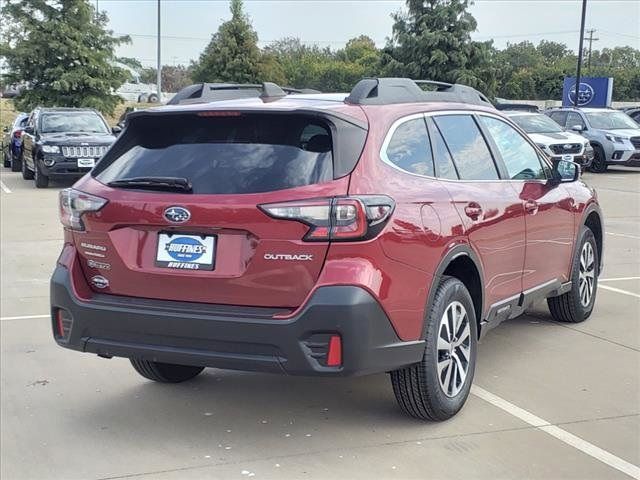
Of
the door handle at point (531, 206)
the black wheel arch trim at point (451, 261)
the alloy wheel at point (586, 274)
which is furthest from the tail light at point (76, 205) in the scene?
the alloy wheel at point (586, 274)

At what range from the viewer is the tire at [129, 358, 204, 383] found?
4964 millimetres

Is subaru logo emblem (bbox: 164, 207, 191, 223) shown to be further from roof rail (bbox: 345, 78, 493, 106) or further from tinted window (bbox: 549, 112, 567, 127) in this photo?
tinted window (bbox: 549, 112, 567, 127)

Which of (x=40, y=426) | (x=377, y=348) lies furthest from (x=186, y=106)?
(x=40, y=426)

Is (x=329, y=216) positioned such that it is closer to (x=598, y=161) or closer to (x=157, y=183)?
(x=157, y=183)

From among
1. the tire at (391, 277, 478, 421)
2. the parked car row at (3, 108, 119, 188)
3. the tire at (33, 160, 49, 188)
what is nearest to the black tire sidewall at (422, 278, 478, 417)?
the tire at (391, 277, 478, 421)

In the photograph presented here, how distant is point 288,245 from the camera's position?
3695mm

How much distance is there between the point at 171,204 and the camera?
3900mm

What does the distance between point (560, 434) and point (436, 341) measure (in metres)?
0.82

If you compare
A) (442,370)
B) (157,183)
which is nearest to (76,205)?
(157,183)

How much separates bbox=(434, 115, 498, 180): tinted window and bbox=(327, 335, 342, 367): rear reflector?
1526 mm

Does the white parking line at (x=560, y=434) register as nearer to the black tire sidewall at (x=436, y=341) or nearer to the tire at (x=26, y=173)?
the black tire sidewall at (x=436, y=341)

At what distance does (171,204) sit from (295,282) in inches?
28.7

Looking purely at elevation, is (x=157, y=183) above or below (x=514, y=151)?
below

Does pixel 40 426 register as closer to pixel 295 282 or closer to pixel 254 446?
pixel 254 446
